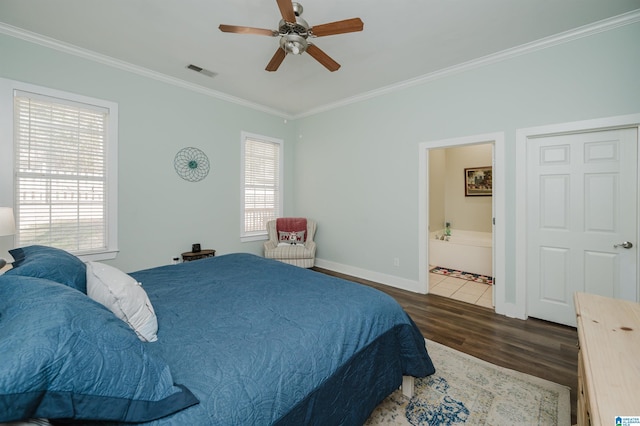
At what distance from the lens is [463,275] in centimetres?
457

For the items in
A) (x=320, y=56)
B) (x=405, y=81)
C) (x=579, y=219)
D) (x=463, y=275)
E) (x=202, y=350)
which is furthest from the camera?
(x=463, y=275)

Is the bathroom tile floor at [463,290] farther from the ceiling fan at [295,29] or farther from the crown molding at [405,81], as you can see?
the ceiling fan at [295,29]

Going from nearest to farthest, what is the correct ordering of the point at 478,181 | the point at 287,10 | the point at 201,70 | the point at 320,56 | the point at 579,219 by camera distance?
the point at 287,10
the point at 320,56
the point at 579,219
the point at 201,70
the point at 478,181

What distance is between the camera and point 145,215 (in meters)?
3.52

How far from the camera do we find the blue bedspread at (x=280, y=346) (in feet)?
3.15

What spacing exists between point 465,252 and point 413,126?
A: 2482mm

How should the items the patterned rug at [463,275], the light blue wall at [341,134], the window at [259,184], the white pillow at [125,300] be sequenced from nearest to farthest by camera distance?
the white pillow at [125,300]
the light blue wall at [341,134]
the patterned rug at [463,275]
the window at [259,184]

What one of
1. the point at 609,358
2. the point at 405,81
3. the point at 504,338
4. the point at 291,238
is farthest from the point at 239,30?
the point at 504,338

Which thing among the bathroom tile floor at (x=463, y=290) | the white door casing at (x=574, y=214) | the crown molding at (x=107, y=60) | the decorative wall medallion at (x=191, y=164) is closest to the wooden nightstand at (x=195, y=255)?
the decorative wall medallion at (x=191, y=164)

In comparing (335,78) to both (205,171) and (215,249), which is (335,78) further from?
(215,249)

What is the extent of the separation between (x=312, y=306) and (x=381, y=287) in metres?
2.67

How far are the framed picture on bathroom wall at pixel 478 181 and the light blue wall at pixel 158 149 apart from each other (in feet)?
14.4

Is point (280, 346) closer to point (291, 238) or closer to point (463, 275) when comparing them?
point (291, 238)

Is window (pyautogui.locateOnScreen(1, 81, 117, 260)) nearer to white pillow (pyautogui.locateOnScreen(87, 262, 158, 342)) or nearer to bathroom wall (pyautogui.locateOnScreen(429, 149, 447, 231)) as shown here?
white pillow (pyautogui.locateOnScreen(87, 262, 158, 342))
